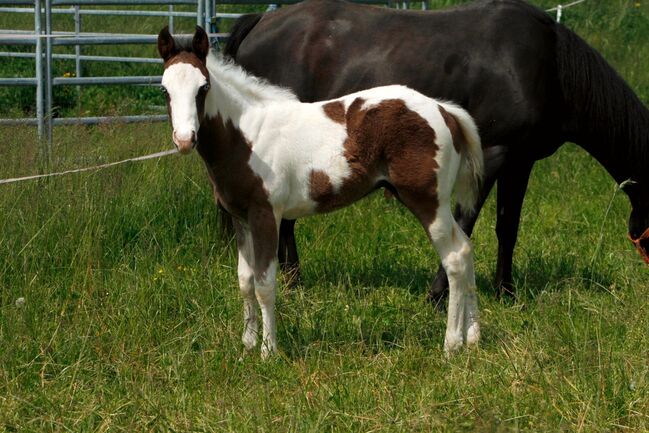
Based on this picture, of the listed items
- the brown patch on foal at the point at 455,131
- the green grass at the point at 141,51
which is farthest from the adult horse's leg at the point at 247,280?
the green grass at the point at 141,51

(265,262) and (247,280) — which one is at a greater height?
(265,262)

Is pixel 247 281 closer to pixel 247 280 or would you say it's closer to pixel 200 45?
pixel 247 280

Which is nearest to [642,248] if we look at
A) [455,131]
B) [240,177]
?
[455,131]

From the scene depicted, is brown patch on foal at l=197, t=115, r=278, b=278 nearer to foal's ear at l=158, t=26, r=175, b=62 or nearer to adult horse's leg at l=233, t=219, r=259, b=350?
adult horse's leg at l=233, t=219, r=259, b=350

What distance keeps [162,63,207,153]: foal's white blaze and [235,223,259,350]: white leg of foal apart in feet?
2.46

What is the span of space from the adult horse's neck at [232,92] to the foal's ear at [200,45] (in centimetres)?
15

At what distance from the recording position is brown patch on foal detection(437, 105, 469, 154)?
515 cm

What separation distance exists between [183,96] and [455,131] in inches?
52.8

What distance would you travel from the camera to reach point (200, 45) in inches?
189

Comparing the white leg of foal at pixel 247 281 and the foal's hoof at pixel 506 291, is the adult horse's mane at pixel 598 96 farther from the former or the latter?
the white leg of foal at pixel 247 281

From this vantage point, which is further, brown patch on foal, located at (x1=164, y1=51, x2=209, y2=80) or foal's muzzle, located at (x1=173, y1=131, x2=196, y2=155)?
brown patch on foal, located at (x1=164, y1=51, x2=209, y2=80)

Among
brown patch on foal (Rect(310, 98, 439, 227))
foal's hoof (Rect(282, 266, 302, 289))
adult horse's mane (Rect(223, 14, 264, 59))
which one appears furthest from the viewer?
A: adult horse's mane (Rect(223, 14, 264, 59))

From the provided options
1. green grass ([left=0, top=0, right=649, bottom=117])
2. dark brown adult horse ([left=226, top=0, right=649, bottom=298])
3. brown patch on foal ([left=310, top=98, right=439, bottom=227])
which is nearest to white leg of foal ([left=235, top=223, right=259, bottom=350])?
brown patch on foal ([left=310, top=98, right=439, bottom=227])

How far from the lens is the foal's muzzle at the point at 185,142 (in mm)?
4461
